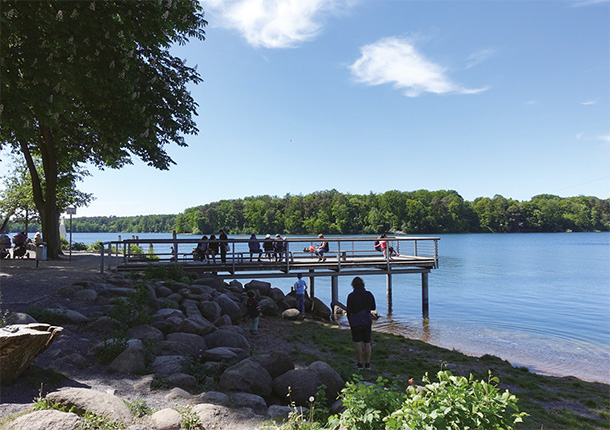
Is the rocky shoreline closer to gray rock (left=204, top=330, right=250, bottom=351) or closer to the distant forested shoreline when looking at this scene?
gray rock (left=204, top=330, right=250, bottom=351)

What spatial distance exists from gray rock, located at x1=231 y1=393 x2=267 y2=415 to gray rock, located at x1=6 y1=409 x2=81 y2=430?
6.76ft

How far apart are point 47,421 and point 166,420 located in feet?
3.86

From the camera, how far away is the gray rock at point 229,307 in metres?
12.8

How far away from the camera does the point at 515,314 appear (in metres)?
21.5

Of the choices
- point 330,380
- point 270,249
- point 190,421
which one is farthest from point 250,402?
point 270,249

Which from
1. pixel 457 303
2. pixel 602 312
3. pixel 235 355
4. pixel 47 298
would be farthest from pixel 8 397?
pixel 602 312

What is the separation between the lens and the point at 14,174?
32.3 meters

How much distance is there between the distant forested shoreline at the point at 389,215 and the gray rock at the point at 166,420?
4288 inches

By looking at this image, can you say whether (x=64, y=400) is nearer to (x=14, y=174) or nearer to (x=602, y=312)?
(x=602, y=312)

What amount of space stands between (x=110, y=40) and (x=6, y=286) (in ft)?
24.4

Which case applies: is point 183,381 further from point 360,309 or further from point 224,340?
point 360,309

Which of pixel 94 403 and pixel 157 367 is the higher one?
pixel 94 403

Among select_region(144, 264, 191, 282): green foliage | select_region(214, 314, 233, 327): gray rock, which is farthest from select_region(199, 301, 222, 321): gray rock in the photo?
select_region(144, 264, 191, 282): green foliage

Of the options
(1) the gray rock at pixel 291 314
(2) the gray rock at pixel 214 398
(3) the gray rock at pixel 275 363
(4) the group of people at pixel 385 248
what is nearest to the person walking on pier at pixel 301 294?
(1) the gray rock at pixel 291 314
